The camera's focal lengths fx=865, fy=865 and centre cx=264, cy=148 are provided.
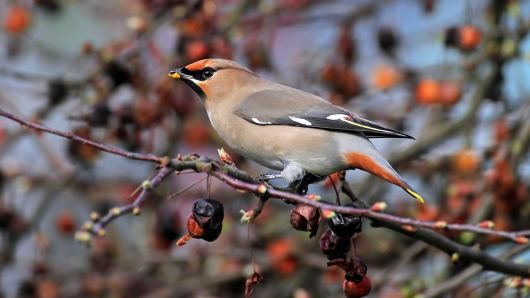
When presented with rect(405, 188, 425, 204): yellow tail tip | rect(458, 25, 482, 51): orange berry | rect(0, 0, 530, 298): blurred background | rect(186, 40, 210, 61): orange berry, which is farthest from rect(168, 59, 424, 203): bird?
rect(458, 25, 482, 51): orange berry

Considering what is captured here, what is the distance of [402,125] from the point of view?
13.5ft

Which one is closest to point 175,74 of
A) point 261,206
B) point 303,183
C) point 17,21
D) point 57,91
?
point 303,183

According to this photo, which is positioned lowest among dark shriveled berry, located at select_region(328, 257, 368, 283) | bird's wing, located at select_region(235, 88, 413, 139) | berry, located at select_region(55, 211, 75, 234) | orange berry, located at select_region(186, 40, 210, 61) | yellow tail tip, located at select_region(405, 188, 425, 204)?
dark shriveled berry, located at select_region(328, 257, 368, 283)

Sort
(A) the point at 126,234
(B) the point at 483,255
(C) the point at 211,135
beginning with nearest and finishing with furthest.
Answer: (B) the point at 483,255, (C) the point at 211,135, (A) the point at 126,234

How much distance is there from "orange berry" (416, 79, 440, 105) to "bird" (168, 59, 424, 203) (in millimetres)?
1323

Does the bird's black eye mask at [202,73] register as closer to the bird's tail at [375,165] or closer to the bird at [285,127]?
the bird at [285,127]

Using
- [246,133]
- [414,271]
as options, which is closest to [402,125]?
[414,271]

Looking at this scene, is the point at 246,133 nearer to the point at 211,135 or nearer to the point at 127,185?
the point at 211,135

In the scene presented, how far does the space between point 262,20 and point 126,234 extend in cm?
181

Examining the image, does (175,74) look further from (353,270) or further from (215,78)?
(353,270)

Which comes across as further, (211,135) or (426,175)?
(211,135)

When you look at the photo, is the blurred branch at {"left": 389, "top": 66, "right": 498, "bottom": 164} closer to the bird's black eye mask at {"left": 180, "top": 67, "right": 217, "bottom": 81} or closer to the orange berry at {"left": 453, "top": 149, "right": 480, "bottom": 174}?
the orange berry at {"left": 453, "top": 149, "right": 480, "bottom": 174}

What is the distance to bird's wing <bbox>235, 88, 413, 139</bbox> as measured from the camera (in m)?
2.54

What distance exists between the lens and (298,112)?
269 cm
